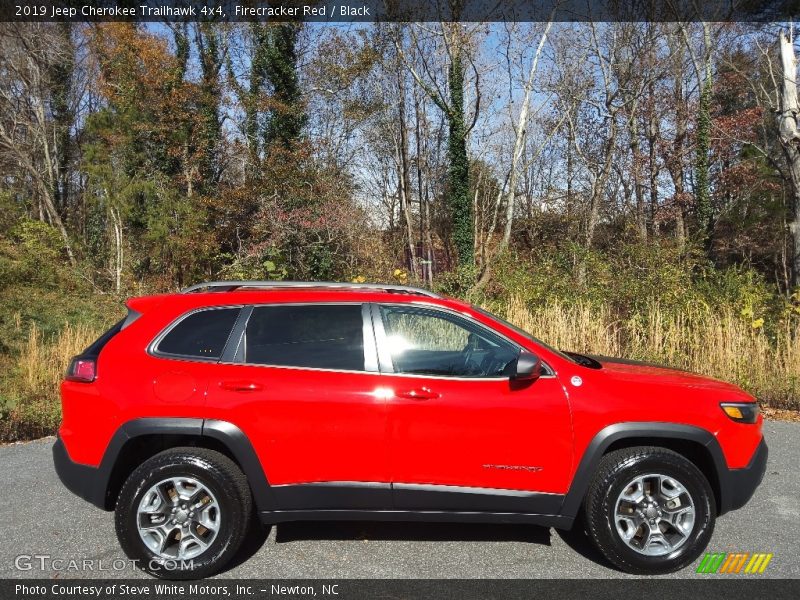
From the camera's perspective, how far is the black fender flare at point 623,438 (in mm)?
3350

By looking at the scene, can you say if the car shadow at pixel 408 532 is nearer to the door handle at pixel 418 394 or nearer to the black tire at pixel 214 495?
the black tire at pixel 214 495

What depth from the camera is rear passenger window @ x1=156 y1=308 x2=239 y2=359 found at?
3562 mm

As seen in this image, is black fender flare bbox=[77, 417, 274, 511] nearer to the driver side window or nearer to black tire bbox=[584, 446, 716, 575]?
the driver side window

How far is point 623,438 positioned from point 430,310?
1.37 metres

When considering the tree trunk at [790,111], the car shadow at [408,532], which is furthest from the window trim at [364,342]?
the tree trunk at [790,111]

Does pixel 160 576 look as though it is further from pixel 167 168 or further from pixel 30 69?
pixel 30 69

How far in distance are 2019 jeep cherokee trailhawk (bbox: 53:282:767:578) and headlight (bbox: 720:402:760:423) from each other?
17mm

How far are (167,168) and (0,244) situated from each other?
6938mm

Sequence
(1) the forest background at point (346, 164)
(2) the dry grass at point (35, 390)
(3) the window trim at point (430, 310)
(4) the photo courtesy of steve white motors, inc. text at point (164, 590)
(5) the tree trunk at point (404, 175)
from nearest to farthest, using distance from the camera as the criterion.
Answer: (4) the photo courtesy of steve white motors, inc. text at point (164, 590) → (3) the window trim at point (430, 310) → (2) the dry grass at point (35, 390) → (1) the forest background at point (346, 164) → (5) the tree trunk at point (404, 175)

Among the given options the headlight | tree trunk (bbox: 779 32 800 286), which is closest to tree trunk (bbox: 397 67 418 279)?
tree trunk (bbox: 779 32 800 286)

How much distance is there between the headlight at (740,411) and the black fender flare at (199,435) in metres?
2.77

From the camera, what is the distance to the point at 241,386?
3404 millimetres

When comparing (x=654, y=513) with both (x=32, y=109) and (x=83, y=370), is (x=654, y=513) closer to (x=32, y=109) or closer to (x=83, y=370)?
(x=83, y=370)

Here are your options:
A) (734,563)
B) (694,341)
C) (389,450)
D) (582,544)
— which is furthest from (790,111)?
(389,450)
